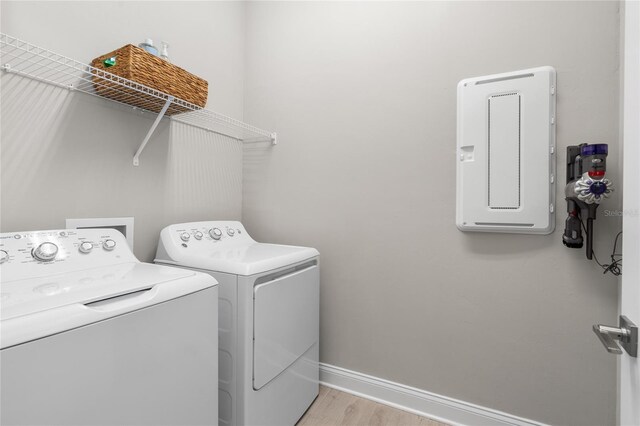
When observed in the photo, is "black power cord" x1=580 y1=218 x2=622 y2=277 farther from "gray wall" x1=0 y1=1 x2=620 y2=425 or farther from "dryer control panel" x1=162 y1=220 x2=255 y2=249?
"dryer control panel" x1=162 y1=220 x2=255 y2=249

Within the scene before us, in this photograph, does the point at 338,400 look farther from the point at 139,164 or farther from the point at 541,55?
the point at 541,55

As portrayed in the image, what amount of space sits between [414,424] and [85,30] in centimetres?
236

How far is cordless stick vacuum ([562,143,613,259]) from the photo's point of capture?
3.67 feet

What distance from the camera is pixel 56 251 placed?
1.05 meters

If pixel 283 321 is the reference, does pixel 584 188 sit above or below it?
above

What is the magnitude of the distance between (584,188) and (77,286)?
1.69 metres

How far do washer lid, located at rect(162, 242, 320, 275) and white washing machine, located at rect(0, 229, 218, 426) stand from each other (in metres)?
0.19

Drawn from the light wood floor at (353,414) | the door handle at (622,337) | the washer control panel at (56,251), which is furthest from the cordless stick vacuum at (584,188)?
the washer control panel at (56,251)

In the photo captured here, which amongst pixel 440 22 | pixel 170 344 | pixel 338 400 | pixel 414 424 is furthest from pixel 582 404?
pixel 440 22

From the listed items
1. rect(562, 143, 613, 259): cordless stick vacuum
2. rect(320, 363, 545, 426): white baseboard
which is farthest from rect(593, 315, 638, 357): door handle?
rect(320, 363, 545, 426): white baseboard

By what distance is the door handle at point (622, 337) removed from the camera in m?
0.58

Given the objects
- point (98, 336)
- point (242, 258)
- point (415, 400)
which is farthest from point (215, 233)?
point (415, 400)

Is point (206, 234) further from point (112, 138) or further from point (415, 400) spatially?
point (415, 400)

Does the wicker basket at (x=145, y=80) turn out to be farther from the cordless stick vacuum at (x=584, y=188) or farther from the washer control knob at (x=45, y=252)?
the cordless stick vacuum at (x=584, y=188)
